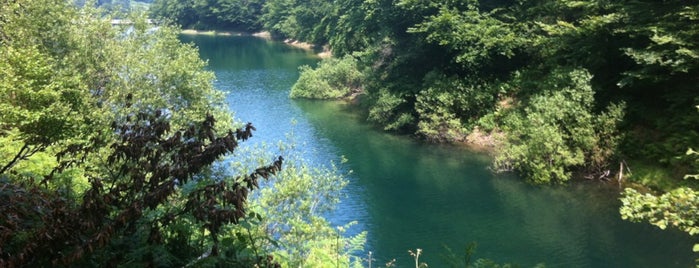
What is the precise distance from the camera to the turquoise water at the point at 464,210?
1753 cm

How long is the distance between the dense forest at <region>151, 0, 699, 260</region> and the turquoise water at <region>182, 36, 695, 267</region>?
175cm

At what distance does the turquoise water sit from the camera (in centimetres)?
1753

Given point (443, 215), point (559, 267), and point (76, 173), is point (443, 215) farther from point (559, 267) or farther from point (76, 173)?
point (76, 173)

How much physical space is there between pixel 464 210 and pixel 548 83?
993 cm

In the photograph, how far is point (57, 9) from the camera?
22.4m

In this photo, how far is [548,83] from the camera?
2709 centimetres

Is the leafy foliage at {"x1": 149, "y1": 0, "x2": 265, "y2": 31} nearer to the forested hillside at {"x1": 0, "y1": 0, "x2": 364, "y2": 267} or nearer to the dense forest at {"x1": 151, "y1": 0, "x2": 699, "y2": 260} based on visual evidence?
the dense forest at {"x1": 151, "y1": 0, "x2": 699, "y2": 260}

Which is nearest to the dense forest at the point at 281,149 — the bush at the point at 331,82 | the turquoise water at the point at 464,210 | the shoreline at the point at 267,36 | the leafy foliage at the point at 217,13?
the bush at the point at 331,82

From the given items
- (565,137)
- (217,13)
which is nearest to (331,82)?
(565,137)

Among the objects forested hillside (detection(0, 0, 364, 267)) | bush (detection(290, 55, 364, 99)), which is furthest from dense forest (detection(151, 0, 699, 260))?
forested hillside (detection(0, 0, 364, 267))

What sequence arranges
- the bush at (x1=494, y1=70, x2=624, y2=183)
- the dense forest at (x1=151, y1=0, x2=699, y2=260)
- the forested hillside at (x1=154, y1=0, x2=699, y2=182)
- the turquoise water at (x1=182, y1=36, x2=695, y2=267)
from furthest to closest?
the bush at (x1=494, y1=70, x2=624, y2=183) < the forested hillside at (x1=154, y1=0, x2=699, y2=182) < the dense forest at (x1=151, y1=0, x2=699, y2=260) < the turquoise water at (x1=182, y1=36, x2=695, y2=267)

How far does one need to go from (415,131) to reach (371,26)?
1153cm

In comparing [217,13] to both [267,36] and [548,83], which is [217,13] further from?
[548,83]

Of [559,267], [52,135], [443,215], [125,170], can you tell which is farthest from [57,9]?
[559,267]
